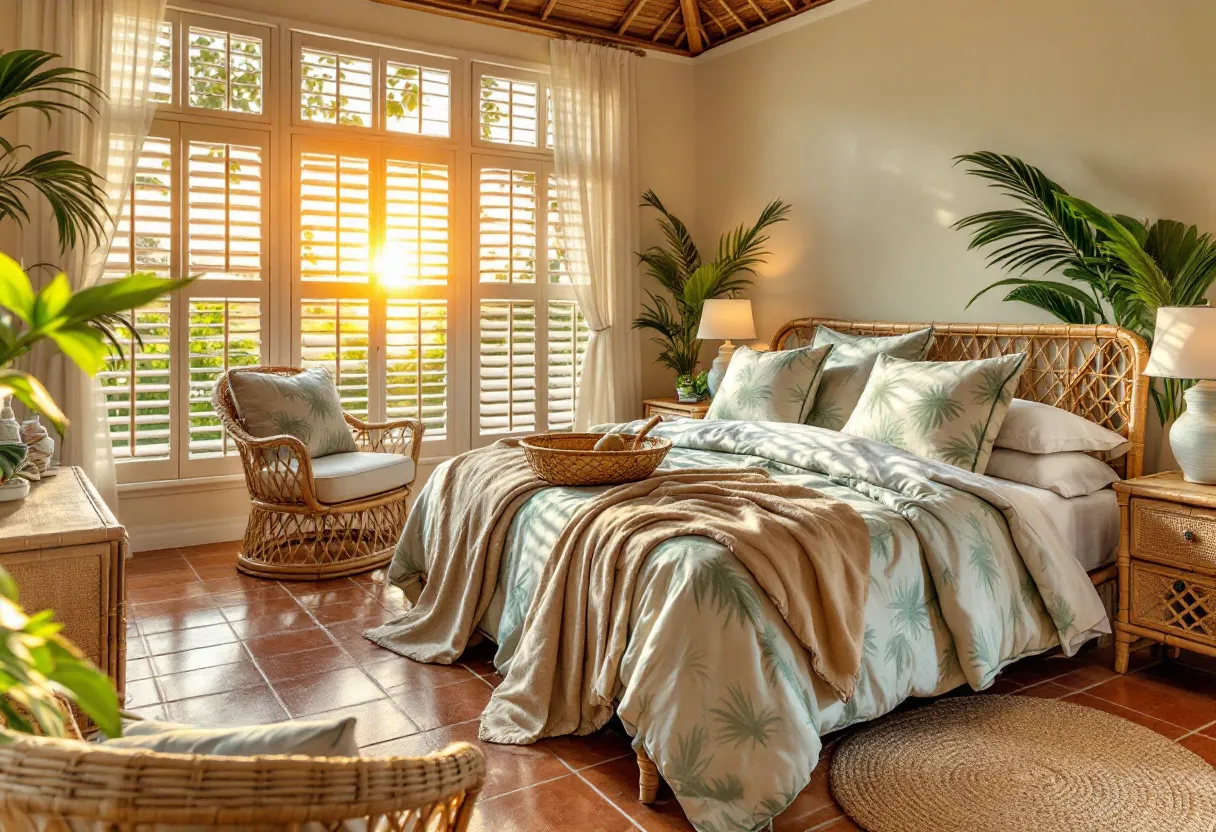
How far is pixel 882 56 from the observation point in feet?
15.6

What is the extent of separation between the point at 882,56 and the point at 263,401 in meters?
3.38

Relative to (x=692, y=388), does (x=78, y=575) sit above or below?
below

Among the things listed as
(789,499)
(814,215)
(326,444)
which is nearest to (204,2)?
(326,444)

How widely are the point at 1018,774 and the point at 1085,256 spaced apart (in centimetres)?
213

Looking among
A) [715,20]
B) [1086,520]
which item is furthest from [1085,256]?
[715,20]

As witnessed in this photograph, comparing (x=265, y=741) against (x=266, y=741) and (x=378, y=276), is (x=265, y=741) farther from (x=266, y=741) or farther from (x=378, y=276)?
(x=378, y=276)

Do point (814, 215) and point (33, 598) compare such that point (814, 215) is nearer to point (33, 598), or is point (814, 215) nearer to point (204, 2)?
point (204, 2)

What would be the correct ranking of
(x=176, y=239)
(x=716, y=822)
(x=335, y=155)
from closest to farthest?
(x=716, y=822), (x=176, y=239), (x=335, y=155)

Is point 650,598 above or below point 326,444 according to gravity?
below

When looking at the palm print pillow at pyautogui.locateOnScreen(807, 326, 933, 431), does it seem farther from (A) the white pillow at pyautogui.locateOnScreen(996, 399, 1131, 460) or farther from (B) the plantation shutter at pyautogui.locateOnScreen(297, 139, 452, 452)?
(B) the plantation shutter at pyautogui.locateOnScreen(297, 139, 452, 452)

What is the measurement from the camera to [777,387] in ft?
13.6

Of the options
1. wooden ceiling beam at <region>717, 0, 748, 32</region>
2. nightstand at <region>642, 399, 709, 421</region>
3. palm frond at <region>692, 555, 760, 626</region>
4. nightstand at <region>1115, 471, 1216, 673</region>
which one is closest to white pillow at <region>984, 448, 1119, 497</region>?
nightstand at <region>1115, 471, 1216, 673</region>

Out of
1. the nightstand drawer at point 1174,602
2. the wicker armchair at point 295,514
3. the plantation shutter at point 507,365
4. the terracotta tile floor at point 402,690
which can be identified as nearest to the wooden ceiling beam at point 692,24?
the plantation shutter at point 507,365

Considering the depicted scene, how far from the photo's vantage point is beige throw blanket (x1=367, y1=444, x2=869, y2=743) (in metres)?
2.40
